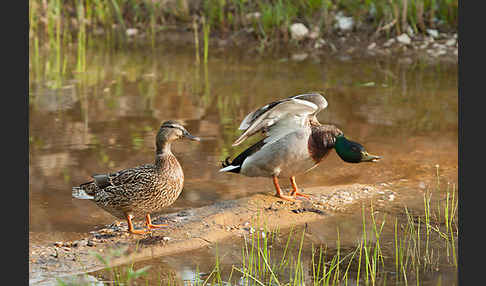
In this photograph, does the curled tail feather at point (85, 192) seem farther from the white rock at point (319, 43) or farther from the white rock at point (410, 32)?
the white rock at point (410, 32)

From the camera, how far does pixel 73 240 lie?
4898mm

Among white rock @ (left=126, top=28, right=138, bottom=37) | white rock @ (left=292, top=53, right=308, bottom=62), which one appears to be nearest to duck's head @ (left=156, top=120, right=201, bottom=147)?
white rock @ (left=292, top=53, right=308, bottom=62)

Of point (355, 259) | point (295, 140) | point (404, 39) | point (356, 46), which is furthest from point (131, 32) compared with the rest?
point (355, 259)

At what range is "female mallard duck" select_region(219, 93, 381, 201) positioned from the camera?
539cm

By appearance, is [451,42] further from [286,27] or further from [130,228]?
[130,228]

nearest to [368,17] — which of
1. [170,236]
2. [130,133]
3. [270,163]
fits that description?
[130,133]

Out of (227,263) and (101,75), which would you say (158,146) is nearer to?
(227,263)

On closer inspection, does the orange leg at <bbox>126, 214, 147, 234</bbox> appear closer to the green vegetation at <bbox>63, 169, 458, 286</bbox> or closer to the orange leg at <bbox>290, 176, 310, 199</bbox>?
the green vegetation at <bbox>63, 169, 458, 286</bbox>

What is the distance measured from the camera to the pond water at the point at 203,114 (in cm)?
601

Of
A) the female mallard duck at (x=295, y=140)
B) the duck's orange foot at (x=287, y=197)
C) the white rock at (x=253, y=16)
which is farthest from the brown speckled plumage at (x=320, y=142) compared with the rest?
the white rock at (x=253, y=16)

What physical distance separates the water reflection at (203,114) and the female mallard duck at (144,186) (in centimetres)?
36

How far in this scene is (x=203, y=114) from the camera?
8.03 m

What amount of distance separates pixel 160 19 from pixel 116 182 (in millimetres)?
7837

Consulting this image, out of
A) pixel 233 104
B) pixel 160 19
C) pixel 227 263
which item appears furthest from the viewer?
pixel 160 19
